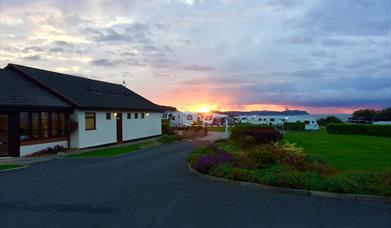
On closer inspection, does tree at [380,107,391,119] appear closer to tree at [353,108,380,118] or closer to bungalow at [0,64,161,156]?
tree at [353,108,380,118]

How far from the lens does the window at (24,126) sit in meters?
22.6

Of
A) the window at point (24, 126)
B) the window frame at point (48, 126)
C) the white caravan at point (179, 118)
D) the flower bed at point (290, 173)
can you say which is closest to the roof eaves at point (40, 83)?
the window frame at point (48, 126)

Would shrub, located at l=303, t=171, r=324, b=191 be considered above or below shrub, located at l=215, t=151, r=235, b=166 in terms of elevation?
below

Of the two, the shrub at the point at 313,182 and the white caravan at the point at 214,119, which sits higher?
the white caravan at the point at 214,119

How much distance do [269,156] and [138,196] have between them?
5382 millimetres

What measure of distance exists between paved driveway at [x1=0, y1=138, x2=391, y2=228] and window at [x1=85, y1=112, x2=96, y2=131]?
1446cm

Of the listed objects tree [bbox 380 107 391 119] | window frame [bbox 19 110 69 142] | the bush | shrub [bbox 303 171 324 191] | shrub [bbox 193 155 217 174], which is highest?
tree [bbox 380 107 391 119]

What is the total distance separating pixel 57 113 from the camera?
84.7 ft

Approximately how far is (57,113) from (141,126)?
1272cm

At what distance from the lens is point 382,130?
44.0 metres

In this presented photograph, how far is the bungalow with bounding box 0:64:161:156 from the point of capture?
2203cm

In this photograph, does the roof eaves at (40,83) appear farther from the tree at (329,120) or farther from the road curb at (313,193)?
the tree at (329,120)


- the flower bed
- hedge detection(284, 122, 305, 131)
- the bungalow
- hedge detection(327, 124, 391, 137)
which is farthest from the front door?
hedge detection(284, 122, 305, 131)

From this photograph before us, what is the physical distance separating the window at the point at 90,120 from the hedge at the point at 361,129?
30127 mm
